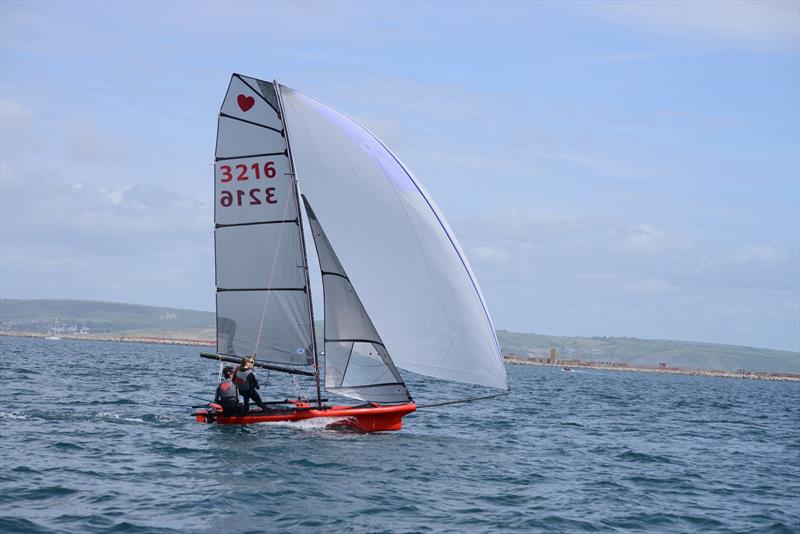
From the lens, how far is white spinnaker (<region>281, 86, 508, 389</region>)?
855 inches

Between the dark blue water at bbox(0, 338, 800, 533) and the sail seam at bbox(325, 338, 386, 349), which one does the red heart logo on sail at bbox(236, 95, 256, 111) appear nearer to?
the sail seam at bbox(325, 338, 386, 349)

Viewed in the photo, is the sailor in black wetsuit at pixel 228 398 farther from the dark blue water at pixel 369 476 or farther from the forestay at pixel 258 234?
the forestay at pixel 258 234

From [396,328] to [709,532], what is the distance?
30.0 feet

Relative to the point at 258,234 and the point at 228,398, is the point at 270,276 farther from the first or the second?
the point at 228,398

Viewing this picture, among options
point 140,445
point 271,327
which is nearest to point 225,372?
point 271,327

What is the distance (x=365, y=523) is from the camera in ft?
46.9

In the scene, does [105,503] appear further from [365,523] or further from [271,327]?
[271,327]

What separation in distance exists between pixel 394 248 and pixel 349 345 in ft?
9.04

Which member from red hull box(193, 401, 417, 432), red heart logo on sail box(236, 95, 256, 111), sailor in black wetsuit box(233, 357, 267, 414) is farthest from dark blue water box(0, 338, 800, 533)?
red heart logo on sail box(236, 95, 256, 111)

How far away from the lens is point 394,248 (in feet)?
72.4

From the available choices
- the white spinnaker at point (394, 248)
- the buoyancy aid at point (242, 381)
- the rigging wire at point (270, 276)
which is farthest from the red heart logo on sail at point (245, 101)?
the buoyancy aid at point (242, 381)

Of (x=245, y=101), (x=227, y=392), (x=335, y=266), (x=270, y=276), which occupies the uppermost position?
(x=245, y=101)

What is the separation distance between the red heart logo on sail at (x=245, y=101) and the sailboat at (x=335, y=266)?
2 cm

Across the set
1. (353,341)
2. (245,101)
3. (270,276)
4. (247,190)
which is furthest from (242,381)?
(245,101)
